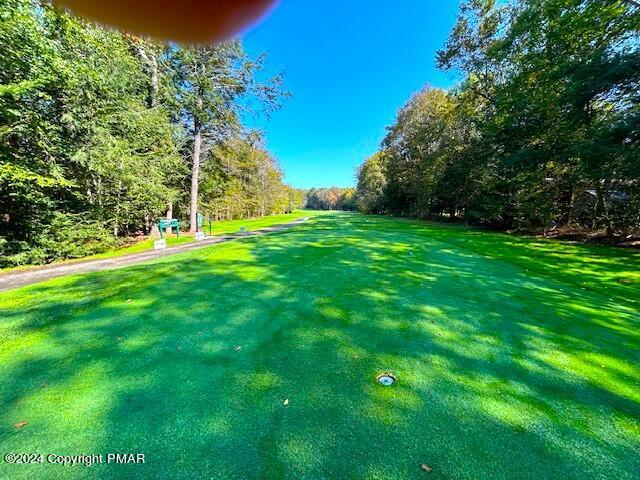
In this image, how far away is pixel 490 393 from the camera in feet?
7.11

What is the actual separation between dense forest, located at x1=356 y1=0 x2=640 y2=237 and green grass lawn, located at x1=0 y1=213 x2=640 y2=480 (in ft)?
31.4

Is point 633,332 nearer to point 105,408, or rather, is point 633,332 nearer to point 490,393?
point 490,393

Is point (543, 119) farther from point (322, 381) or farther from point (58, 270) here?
point (58, 270)

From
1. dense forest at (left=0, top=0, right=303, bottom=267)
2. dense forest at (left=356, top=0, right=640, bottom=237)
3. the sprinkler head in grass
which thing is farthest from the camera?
dense forest at (left=356, top=0, right=640, bottom=237)

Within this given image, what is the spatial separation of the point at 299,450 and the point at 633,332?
4450mm

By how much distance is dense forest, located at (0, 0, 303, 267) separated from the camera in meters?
7.20

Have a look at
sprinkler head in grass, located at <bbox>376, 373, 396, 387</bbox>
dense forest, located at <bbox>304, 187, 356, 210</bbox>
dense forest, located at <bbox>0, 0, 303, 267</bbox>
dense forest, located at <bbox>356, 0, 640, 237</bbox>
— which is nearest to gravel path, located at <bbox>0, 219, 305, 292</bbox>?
dense forest, located at <bbox>0, 0, 303, 267</bbox>

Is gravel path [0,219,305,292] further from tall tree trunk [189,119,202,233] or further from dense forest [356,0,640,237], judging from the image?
dense forest [356,0,640,237]

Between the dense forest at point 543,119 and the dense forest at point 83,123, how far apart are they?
14.4 m

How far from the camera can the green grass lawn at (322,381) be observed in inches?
→ 62.4

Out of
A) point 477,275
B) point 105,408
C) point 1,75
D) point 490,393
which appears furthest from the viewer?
point 1,75

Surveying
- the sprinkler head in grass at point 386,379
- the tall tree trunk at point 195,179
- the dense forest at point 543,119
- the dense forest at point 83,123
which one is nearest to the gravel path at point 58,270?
the dense forest at point 83,123

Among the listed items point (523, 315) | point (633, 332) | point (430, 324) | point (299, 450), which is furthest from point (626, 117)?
point (299, 450)

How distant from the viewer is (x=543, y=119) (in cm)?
1407
